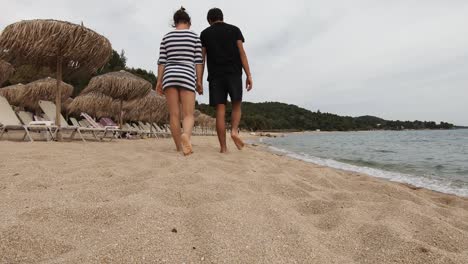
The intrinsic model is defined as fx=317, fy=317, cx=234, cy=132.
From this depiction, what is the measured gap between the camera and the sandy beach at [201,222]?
3.75 feet

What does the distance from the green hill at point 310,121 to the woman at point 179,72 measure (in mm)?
75771

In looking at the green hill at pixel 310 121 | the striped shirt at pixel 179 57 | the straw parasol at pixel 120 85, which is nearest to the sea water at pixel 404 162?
the striped shirt at pixel 179 57

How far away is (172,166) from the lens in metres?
2.47

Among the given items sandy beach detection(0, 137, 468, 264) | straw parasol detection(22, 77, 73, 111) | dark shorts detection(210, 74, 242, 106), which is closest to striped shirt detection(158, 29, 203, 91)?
dark shorts detection(210, 74, 242, 106)

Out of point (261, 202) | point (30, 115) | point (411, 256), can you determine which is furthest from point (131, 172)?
point (30, 115)

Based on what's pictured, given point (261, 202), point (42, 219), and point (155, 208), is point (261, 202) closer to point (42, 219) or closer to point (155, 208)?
point (155, 208)

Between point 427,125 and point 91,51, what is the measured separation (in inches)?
4669

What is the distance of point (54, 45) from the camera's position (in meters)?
5.73

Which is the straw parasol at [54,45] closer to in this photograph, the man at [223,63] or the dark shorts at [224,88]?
the man at [223,63]

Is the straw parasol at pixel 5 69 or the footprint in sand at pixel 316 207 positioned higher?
the straw parasol at pixel 5 69

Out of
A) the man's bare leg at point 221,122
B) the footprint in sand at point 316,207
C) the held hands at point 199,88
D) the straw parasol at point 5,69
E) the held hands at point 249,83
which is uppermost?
the straw parasol at point 5,69

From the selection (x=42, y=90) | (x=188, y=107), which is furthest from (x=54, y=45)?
(x=42, y=90)

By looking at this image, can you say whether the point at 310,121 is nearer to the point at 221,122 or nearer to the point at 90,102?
the point at 90,102

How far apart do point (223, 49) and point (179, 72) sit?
65 cm
